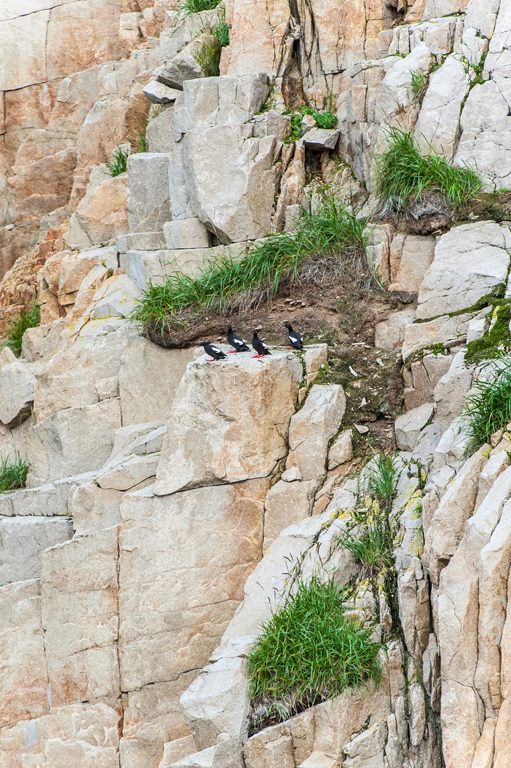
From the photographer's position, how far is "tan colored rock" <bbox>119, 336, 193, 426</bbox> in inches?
318

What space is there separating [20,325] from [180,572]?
498cm

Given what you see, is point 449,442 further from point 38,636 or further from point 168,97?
point 168,97

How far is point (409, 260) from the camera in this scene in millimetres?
Answer: 7785

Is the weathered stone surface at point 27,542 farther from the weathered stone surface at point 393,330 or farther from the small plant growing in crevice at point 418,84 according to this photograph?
the small plant growing in crevice at point 418,84

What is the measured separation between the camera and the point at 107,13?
13.5 meters

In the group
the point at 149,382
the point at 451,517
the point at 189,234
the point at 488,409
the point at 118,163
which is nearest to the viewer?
the point at 451,517

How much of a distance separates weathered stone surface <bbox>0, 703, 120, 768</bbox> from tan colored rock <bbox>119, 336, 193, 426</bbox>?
2.67m

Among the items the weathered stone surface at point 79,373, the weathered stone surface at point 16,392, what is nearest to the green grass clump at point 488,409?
the weathered stone surface at point 79,373

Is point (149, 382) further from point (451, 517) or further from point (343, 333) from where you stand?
point (451, 517)

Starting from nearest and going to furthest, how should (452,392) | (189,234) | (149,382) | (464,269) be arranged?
1. (452,392)
2. (464,269)
3. (149,382)
4. (189,234)

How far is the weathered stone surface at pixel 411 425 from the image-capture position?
6.47 metres

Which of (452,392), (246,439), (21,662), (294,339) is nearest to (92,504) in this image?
(21,662)

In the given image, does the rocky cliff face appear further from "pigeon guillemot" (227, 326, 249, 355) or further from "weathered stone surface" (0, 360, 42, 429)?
"pigeon guillemot" (227, 326, 249, 355)

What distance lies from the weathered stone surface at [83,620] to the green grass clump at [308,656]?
1.73m
